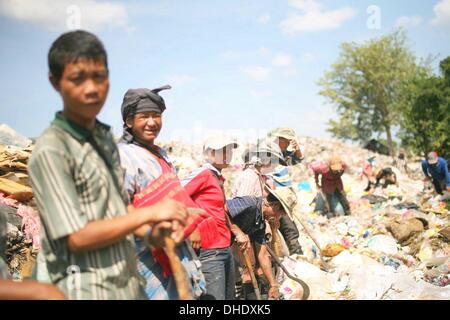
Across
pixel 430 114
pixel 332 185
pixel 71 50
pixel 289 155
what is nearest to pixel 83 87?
pixel 71 50

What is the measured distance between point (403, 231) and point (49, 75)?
5.73 meters

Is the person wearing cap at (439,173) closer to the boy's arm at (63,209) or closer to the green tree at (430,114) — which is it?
the green tree at (430,114)

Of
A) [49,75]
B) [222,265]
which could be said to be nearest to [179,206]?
[49,75]

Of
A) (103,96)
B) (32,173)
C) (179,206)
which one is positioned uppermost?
(103,96)

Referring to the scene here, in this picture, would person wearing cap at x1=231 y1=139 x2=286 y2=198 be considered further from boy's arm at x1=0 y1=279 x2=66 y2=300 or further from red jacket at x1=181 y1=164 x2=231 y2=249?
boy's arm at x1=0 y1=279 x2=66 y2=300

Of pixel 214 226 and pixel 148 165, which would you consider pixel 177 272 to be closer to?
pixel 148 165

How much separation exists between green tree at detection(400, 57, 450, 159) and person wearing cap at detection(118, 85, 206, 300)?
15189 mm

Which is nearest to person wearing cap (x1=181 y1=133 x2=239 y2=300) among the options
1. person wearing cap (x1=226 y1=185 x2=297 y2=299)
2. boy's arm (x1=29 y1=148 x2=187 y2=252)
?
person wearing cap (x1=226 y1=185 x2=297 y2=299)

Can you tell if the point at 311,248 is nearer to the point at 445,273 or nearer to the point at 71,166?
the point at 445,273

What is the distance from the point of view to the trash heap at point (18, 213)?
372cm

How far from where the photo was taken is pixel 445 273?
4.41 metres

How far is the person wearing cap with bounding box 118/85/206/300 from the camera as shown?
1.95m

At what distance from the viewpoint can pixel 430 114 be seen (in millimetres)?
16000

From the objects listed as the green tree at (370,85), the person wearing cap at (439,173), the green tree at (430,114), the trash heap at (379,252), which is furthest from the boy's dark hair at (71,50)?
the green tree at (370,85)
